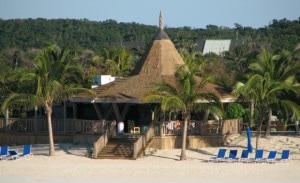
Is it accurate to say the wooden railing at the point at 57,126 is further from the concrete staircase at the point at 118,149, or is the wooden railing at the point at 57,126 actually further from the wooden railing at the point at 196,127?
the wooden railing at the point at 196,127

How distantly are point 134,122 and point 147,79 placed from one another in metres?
2.55

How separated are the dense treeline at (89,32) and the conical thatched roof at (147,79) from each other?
96.3 metres

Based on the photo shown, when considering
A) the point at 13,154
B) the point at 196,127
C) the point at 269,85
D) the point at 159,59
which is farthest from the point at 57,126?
the point at 269,85

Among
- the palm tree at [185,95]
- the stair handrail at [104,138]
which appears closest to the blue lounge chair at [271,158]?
the palm tree at [185,95]

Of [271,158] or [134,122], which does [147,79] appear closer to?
[134,122]

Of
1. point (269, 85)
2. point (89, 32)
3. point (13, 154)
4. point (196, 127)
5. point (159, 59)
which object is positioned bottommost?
point (13, 154)

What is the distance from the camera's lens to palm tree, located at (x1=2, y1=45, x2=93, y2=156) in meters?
30.6

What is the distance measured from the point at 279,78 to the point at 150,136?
23.2 feet

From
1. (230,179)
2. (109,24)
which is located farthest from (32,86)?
(109,24)

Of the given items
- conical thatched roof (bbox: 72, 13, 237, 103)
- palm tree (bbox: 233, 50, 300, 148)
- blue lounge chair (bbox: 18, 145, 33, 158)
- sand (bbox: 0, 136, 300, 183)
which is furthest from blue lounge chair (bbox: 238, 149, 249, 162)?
blue lounge chair (bbox: 18, 145, 33, 158)

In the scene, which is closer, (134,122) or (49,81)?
(49,81)

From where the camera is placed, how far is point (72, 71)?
31.8 metres

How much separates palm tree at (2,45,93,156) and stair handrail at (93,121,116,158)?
2362 mm

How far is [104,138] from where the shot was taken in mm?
31906
